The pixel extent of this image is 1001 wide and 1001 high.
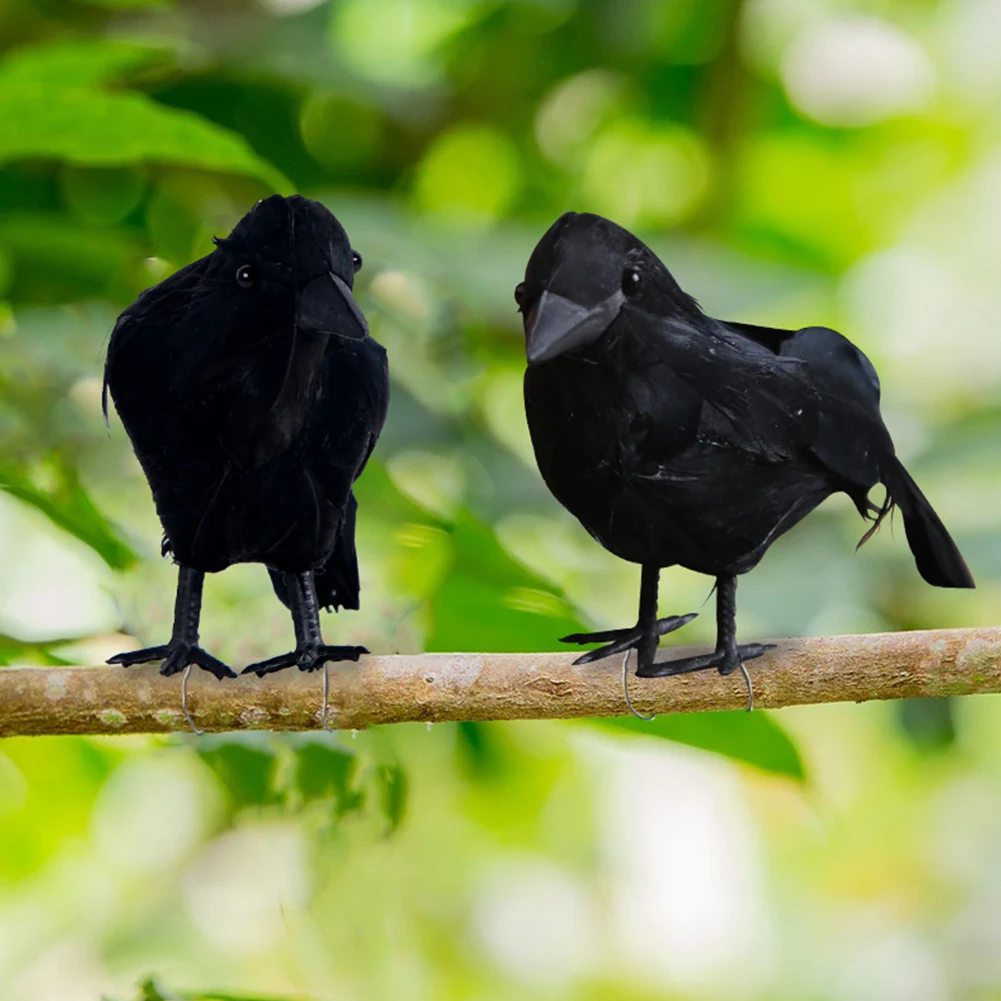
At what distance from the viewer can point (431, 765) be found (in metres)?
1.46

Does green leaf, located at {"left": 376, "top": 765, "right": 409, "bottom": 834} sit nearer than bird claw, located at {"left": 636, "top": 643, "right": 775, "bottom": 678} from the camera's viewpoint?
No

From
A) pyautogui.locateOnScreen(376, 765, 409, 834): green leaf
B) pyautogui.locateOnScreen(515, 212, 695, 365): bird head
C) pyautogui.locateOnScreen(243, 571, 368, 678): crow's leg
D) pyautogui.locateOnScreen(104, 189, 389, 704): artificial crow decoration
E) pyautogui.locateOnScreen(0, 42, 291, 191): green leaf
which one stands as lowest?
pyautogui.locateOnScreen(376, 765, 409, 834): green leaf

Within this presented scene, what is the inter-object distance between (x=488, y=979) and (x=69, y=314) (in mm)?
855

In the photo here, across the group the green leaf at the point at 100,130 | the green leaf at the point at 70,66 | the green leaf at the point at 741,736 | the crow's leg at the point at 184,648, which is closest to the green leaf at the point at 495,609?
the green leaf at the point at 741,736

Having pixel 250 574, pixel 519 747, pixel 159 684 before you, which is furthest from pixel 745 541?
pixel 519 747

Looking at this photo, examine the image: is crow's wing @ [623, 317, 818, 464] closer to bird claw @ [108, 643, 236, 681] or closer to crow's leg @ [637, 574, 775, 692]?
crow's leg @ [637, 574, 775, 692]

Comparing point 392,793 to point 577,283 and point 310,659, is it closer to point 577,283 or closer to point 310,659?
point 310,659

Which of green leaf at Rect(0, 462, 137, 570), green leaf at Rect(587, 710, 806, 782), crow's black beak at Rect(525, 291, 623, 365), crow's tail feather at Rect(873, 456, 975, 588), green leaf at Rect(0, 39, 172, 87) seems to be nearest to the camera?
crow's black beak at Rect(525, 291, 623, 365)

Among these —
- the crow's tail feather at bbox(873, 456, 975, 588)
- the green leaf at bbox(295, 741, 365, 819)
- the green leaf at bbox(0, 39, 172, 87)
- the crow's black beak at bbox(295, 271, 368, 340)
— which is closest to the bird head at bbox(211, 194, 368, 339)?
the crow's black beak at bbox(295, 271, 368, 340)

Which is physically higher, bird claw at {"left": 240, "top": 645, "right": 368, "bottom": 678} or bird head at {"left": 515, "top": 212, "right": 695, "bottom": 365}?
bird head at {"left": 515, "top": 212, "right": 695, "bottom": 365}

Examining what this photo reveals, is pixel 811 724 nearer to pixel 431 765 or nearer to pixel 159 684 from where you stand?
pixel 431 765

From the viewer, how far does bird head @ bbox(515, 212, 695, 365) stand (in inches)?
24.1

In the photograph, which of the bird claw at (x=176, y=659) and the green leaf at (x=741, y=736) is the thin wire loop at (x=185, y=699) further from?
the green leaf at (x=741, y=736)

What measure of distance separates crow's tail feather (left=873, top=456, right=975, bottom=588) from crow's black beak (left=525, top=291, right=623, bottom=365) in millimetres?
196
